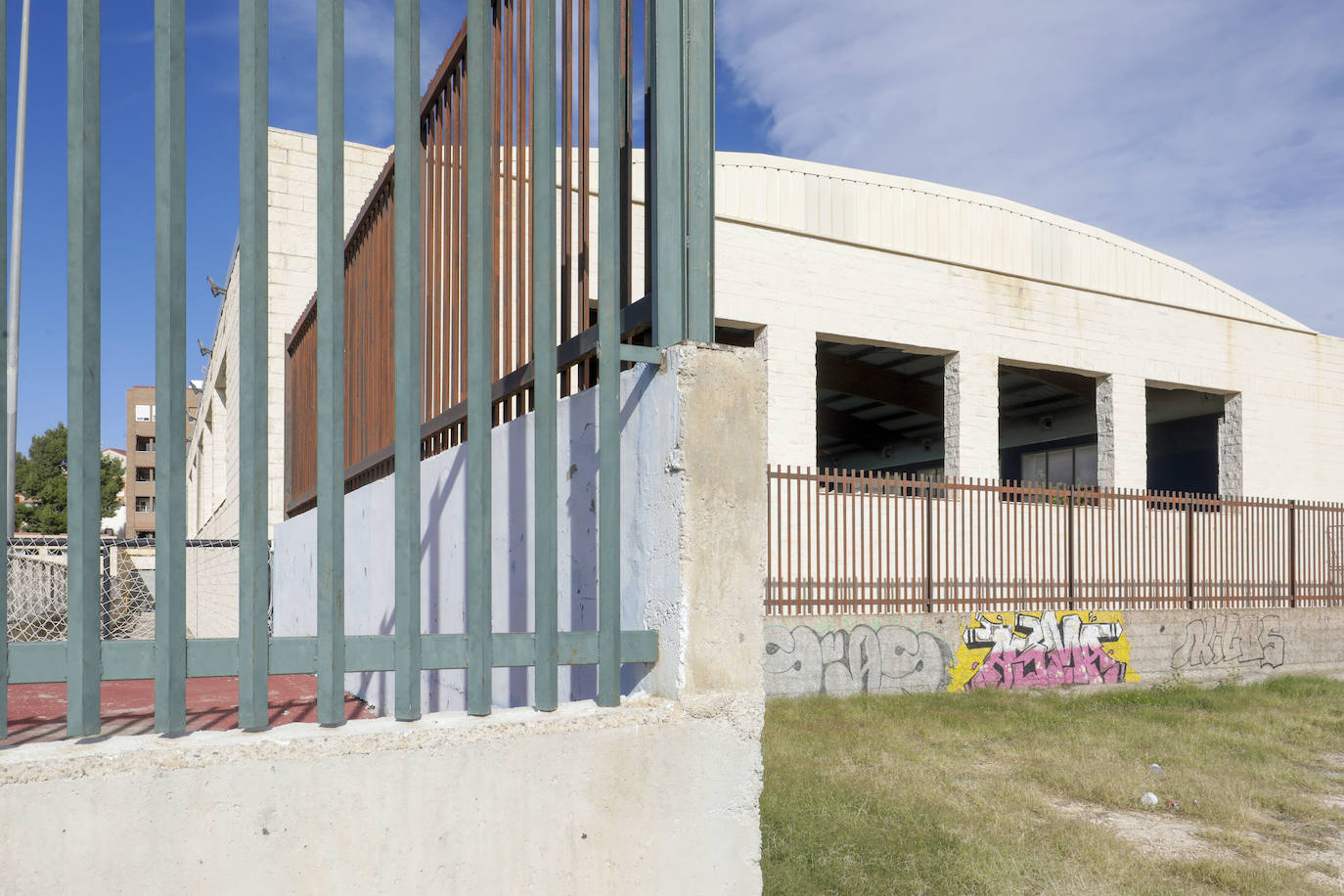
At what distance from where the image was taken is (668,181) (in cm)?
246

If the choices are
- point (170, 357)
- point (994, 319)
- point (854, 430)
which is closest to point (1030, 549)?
point (994, 319)

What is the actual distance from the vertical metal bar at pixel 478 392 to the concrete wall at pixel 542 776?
165mm

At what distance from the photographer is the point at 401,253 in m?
2.21

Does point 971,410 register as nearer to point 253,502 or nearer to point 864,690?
point 864,690

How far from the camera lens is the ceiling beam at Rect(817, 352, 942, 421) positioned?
64.6ft

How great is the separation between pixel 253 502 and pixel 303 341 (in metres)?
7.66

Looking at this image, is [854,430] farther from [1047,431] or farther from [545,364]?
[545,364]

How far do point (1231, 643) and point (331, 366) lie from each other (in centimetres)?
1473

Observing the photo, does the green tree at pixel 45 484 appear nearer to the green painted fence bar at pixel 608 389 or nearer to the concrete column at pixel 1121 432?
the concrete column at pixel 1121 432

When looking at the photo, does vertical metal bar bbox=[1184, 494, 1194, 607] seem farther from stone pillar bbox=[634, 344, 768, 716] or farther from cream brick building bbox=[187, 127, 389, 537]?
stone pillar bbox=[634, 344, 768, 716]

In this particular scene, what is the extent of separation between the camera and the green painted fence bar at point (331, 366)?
6.62 feet

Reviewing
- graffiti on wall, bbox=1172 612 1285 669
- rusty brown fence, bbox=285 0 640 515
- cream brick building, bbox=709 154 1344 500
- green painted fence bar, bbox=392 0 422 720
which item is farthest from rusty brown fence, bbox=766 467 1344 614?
green painted fence bar, bbox=392 0 422 720

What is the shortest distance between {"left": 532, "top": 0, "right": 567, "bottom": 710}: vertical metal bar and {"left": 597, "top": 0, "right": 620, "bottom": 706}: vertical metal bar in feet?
0.41

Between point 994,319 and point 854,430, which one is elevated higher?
point 994,319
